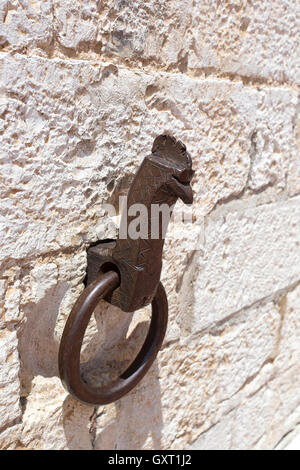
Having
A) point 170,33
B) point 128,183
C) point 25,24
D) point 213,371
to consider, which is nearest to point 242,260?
point 213,371

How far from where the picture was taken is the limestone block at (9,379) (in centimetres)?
59

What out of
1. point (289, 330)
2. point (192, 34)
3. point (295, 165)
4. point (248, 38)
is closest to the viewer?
point (192, 34)

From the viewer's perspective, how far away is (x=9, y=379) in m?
0.60

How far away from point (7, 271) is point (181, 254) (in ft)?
1.23

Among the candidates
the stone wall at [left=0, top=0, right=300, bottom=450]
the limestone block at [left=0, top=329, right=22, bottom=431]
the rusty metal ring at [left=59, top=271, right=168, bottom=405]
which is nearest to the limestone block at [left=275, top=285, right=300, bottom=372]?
the stone wall at [left=0, top=0, right=300, bottom=450]

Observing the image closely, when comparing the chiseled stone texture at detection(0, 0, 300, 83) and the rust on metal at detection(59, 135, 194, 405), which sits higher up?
the chiseled stone texture at detection(0, 0, 300, 83)

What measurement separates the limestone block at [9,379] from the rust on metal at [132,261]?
0.07m

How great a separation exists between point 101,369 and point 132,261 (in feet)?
0.85

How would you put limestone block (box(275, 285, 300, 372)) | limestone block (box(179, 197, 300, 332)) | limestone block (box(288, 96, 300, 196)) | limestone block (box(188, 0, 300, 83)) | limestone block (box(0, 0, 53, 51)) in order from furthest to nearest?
limestone block (box(275, 285, 300, 372)) < limestone block (box(288, 96, 300, 196)) < limestone block (box(179, 197, 300, 332)) < limestone block (box(188, 0, 300, 83)) < limestone block (box(0, 0, 53, 51))

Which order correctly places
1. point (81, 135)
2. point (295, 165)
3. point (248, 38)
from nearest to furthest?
1. point (81, 135)
2. point (248, 38)
3. point (295, 165)

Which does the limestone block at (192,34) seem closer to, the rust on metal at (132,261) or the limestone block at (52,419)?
→ the rust on metal at (132,261)

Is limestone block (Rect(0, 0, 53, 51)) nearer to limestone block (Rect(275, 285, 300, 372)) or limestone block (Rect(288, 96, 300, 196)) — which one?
limestone block (Rect(288, 96, 300, 196))

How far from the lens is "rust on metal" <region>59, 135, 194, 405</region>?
0.56 m

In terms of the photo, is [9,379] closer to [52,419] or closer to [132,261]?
[52,419]
